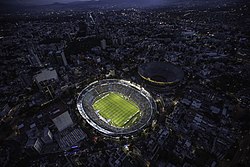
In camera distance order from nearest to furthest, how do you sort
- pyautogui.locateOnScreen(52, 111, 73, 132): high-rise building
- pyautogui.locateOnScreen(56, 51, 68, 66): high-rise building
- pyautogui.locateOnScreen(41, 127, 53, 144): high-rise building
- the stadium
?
pyautogui.locateOnScreen(41, 127, 53, 144): high-rise building < pyautogui.locateOnScreen(52, 111, 73, 132): high-rise building < the stadium < pyautogui.locateOnScreen(56, 51, 68, 66): high-rise building

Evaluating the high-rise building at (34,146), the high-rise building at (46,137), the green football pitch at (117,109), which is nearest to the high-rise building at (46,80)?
the green football pitch at (117,109)

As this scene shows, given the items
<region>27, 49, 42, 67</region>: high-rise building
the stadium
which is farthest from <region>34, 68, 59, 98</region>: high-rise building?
<region>27, 49, 42, 67</region>: high-rise building

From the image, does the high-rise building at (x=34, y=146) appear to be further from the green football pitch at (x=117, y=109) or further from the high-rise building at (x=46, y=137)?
the green football pitch at (x=117, y=109)

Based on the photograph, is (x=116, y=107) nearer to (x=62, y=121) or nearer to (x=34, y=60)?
(x=62, y=121)

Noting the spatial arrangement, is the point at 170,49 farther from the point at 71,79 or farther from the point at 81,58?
the point at 71,79

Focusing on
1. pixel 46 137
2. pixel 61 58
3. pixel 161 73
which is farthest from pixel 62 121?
pixel 161 73

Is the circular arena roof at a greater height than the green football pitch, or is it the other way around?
the circular arena roof

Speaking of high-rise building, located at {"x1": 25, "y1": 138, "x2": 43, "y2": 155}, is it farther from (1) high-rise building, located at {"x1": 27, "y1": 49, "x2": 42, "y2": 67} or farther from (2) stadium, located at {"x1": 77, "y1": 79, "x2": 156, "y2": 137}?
(1) high-rise building, located at {"x1": 27, "y1": 49, "x2": 42, "y2": 67}
